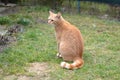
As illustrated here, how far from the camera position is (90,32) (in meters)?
8.88

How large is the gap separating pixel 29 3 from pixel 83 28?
4.28m

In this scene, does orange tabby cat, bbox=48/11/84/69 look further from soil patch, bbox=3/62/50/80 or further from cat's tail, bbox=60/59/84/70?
soil patch, bbox=3/62/50/80

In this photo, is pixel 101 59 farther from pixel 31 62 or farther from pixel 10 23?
pixel 10 23

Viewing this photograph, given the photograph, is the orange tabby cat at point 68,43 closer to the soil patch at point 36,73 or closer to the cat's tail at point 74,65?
the cat's tail at point 74,65

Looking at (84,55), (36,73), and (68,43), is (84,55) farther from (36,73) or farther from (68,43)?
(36,73)

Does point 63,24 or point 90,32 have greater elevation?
point 63,24

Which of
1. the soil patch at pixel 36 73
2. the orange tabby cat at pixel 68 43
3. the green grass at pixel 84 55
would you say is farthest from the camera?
the orange tabby cat at pixel 68 43

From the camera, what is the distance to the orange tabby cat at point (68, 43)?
5.96 m

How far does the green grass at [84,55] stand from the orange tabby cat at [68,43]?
0.17 meters

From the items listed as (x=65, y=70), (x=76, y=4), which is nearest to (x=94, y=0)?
(x=76, y=4)

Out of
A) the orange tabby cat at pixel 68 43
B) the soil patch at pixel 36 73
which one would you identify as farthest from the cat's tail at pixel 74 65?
the soil patch at pixel 36 73

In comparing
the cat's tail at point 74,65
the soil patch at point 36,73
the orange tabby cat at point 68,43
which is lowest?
the soil patch at point 36,73

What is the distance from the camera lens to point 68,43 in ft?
19.9

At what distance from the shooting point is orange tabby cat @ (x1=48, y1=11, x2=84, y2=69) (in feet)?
19.5
